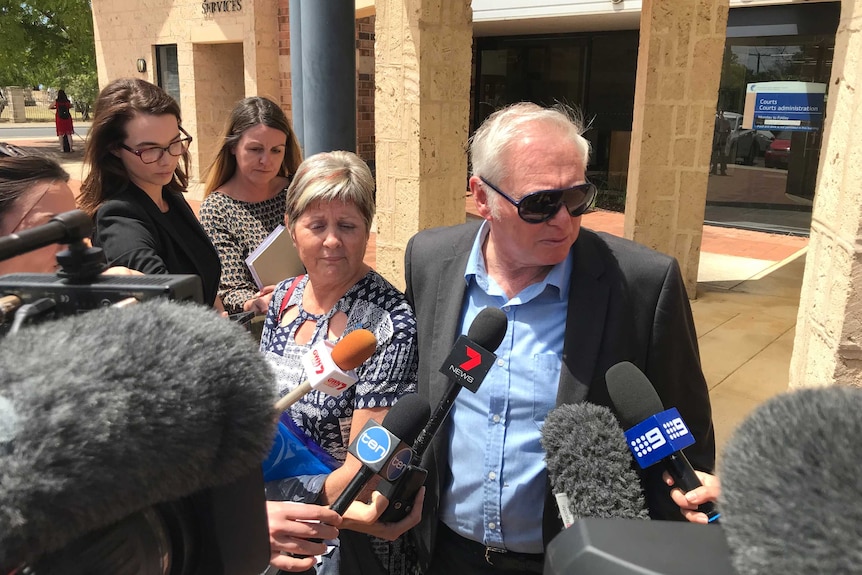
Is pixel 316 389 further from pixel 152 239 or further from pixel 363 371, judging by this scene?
pixel 152 239

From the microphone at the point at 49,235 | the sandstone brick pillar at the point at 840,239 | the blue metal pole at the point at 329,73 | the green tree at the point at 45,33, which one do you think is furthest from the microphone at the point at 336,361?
the green tree at the point at 45,33

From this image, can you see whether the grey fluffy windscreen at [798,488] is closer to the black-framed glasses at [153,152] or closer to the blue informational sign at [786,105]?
the black-framed glasses at [153,152]

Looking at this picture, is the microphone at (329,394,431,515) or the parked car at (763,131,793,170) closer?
the microphone at (329,394,431,515)

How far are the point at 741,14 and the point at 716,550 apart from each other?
10.5 metres

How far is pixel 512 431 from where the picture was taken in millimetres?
1802

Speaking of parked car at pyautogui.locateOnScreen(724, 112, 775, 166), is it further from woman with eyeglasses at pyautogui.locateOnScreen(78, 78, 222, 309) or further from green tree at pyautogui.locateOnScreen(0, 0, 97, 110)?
green tree at pyautogui.locateOnScreen(0, 0, 97, 110)

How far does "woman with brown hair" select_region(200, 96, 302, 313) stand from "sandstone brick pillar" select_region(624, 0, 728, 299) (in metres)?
4.07

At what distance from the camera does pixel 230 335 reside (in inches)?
30.9

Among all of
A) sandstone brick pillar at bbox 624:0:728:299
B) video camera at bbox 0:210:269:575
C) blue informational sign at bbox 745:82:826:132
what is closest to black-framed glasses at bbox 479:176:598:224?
video camera at bbox 0:210:269:575

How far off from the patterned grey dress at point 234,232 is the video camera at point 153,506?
221 cm

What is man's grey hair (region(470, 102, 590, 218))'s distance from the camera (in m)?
1.89

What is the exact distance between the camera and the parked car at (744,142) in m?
10.3

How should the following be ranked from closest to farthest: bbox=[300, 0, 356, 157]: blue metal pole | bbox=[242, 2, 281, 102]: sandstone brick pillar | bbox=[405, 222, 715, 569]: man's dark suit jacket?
bbox=[405, 222, 715, 569]: man's dark suit jacket
bbox=[300, 0, 356, 157]: blue metal pole
bbox=[242, 2, 281, 102]: sandstone brick pillar

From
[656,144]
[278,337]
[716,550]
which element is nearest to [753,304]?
[656,144]
